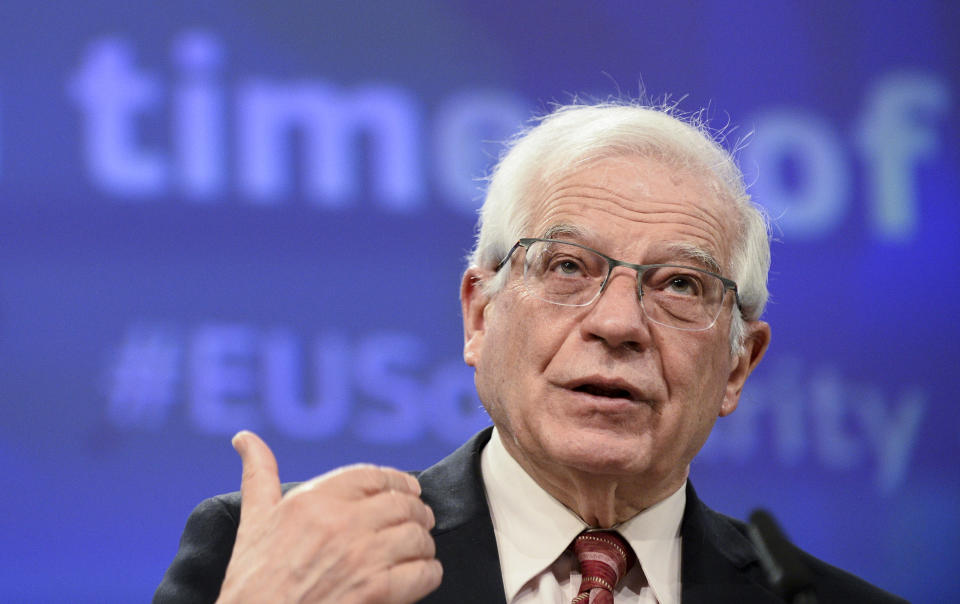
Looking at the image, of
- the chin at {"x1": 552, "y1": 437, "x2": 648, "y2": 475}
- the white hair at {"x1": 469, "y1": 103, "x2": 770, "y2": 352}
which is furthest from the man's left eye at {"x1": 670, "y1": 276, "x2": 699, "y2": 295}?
the chin at {"x1": 552, "y1": 437, "x2": 648, "y2": 475}

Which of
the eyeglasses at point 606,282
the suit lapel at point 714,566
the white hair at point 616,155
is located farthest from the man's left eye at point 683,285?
the suit lapel at point 714,566

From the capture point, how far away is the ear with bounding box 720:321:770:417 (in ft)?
6.81

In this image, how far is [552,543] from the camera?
5.98 ft

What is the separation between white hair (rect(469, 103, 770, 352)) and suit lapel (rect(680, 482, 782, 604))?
37 cm

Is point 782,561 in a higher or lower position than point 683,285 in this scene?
lower

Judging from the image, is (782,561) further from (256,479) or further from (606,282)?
(256,479)

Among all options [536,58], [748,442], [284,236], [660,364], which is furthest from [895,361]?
[284,236]

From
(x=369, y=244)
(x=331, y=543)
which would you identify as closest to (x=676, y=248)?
(x=331, y=543)

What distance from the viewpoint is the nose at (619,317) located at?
175 centimetres

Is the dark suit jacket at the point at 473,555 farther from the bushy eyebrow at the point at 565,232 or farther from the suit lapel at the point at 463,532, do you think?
the bushy eyebrow at the point at 565,232

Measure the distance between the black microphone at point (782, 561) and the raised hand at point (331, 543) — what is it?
0.50 meters

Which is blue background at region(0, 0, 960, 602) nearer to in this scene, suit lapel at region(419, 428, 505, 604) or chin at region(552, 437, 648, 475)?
suit lapel at region(419, 428, 505, 604)

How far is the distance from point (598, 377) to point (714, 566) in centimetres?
48

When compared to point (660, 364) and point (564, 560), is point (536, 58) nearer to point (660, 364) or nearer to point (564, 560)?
point (660, 364)
